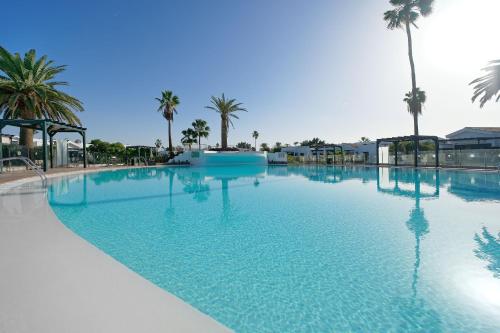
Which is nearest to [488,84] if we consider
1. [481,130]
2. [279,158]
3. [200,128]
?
[481,130]

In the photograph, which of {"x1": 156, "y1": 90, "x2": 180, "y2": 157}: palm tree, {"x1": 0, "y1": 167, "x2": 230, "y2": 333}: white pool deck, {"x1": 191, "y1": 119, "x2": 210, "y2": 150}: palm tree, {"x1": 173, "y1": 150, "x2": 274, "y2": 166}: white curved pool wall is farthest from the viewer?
{"x1": 191, "y1": 119, "x2": 210, "y2": 150}: palm tree

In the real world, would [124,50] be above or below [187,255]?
above

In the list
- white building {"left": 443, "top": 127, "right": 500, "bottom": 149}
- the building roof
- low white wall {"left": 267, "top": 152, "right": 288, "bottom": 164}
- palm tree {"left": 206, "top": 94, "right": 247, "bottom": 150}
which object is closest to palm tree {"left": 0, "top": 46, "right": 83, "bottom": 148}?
palm tree {"left": 206, "top": 94, "right": 247, "bottom": 150}

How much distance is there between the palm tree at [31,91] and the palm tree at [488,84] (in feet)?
106

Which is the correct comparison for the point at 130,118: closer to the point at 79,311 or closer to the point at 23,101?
the point at 23,101

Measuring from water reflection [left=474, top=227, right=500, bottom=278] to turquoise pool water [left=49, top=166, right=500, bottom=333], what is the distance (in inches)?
0.6

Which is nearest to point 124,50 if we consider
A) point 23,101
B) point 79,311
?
point 23,101

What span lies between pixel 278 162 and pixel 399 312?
112 ft

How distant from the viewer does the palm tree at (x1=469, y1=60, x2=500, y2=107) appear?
58.2 feet

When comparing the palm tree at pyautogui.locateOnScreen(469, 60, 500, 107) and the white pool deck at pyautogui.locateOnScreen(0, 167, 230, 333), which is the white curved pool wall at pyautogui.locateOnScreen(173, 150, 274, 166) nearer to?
the palm tree at pyautogui.locateOnScreen(469, 60, 500, 107)

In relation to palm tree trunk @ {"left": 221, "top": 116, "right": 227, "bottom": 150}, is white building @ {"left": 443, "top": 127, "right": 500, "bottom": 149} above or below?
below

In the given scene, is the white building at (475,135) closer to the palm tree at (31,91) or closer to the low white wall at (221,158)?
the low white wall at (221,158)

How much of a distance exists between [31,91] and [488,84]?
3430 cm

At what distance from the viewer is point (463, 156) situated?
A: 21781 millimetres
